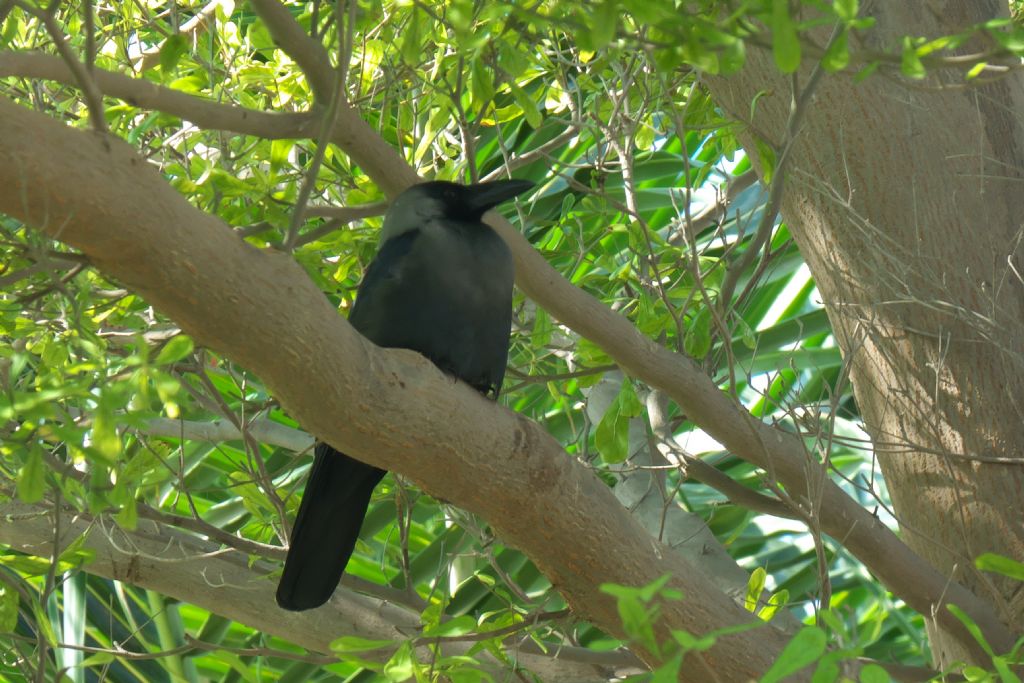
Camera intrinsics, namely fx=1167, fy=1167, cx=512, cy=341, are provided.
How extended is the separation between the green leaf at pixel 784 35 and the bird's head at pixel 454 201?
1.38 m

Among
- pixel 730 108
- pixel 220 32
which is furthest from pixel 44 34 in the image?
pixel 730 108

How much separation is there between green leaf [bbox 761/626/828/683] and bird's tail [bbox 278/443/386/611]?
1.36 metres

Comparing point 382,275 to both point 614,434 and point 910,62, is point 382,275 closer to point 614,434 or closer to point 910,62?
point 614,434

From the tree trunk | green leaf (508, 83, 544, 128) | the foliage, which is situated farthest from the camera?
the tree trunk

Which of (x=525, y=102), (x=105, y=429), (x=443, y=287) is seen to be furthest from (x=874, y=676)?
(x=443, y=287)

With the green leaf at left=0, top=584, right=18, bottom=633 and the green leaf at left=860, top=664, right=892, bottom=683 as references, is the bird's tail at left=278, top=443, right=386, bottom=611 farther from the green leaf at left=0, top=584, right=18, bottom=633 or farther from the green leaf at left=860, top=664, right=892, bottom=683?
the green leaf at left=860, top=664, right=892, bottom=683

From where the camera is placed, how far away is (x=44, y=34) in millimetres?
2965

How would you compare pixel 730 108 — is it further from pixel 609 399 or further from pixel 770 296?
pixel 770 296

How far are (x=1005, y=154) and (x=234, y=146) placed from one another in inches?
69.5

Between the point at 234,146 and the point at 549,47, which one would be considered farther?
the point at 549,47

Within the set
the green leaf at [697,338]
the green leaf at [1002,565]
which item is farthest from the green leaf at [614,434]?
the green leaf at [1002,565]

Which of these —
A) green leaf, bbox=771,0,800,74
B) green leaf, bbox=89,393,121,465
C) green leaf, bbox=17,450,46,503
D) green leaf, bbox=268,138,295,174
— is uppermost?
green leaf, bbox=268,138,295,174

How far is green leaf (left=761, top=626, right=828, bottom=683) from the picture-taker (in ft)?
3.70

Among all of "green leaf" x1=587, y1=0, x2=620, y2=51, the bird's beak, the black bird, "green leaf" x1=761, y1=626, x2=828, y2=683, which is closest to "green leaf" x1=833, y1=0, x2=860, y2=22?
"green leaf" x1=587, y1=0, x2=620, y2=51
